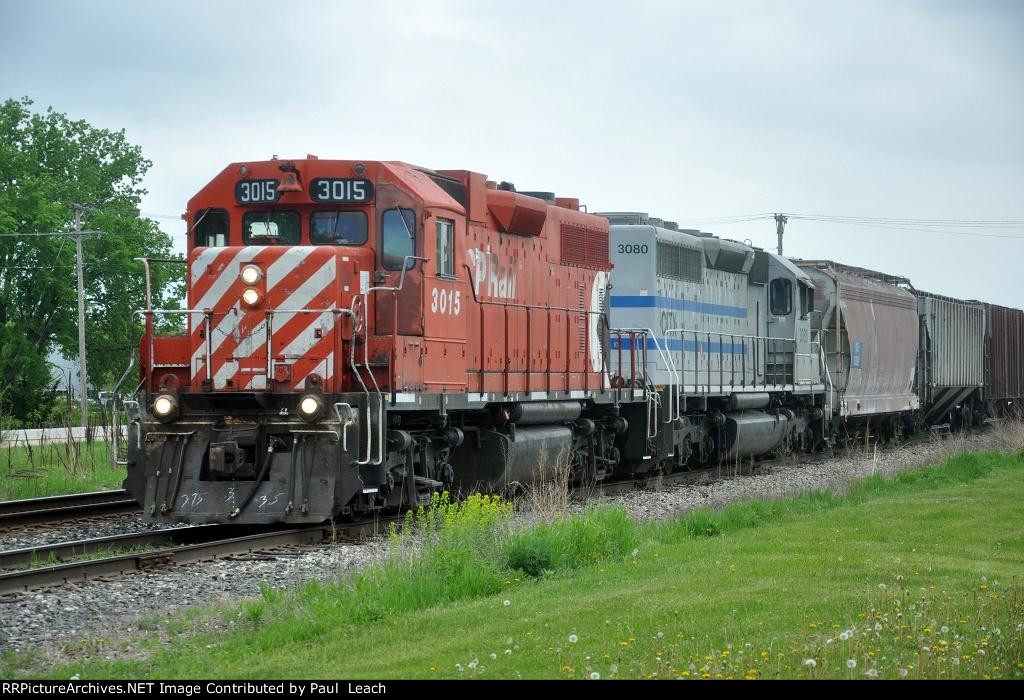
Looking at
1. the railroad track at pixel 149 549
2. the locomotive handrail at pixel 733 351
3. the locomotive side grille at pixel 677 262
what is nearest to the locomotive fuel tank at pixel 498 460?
the railroad track at pixel 149 549

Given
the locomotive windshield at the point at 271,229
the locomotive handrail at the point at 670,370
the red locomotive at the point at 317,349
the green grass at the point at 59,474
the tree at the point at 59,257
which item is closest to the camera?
the red locomotive at the point at 317,349

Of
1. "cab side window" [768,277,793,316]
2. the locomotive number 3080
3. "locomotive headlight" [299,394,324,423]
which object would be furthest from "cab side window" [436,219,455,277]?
"cab side window" [768,277,793,316]

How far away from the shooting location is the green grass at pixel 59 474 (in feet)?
58.3

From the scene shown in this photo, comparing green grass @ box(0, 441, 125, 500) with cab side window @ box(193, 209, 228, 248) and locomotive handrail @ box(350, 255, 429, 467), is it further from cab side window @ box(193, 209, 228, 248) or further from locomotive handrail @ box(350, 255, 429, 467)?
locomotive handrail @ box(350, 255, 429, 467)

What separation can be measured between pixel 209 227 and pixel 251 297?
141cm

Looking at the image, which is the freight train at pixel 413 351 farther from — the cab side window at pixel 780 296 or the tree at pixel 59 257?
the tree at pixel 59 257

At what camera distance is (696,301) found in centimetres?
2167

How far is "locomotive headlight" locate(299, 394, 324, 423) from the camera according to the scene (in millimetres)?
11867

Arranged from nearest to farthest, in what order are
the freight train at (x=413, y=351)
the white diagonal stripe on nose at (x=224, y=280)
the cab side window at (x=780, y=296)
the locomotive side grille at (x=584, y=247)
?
the freight train at (x=413, y=351)
the white diagonal stripe on nose at (x=224, y=280)
the locomotive side grille at (x=584, y=247)
the cab side window at (x=780, y=296)

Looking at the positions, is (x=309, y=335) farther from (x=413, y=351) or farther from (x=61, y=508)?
(x=61, y=508)

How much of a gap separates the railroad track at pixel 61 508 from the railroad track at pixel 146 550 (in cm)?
192

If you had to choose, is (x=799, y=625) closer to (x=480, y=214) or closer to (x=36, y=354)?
Answer: (x=480, y=214)

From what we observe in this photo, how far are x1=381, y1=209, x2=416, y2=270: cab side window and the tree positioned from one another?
1233 inches

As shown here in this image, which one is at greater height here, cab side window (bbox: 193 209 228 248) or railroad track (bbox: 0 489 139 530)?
cab side window (bbox: 193 209 228 248)
